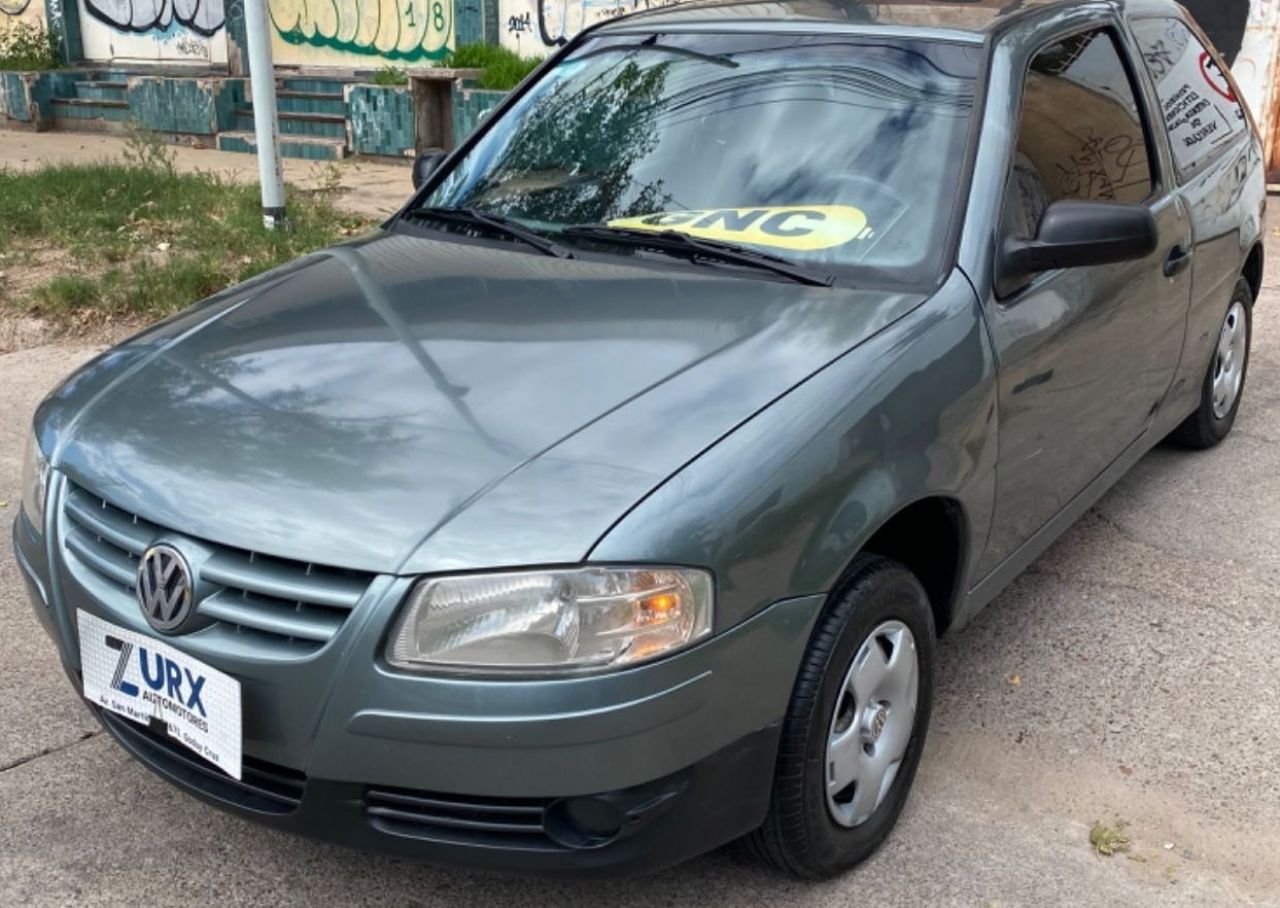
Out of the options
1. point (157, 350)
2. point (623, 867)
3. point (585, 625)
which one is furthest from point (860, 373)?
point (157, 350)

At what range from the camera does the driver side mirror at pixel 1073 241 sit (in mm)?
3078

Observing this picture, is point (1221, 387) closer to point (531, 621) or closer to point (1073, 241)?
point (1073, 241)

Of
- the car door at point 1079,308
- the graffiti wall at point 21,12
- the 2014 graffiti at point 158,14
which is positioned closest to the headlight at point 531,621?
the car door at point 1079,308

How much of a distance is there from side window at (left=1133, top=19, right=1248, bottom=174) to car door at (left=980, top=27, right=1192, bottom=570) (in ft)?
0.75

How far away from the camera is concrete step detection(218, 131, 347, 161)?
12812mm

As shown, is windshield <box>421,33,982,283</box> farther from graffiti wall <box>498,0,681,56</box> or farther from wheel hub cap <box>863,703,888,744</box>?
graffiti wall <box>498,0,681,56</box>

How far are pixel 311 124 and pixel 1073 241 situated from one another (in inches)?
456

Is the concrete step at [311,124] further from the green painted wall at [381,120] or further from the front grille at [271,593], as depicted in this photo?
the front grille at [271,593]

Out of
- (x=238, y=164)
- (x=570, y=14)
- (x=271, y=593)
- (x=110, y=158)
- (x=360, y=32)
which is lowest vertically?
(x=238, y=164)

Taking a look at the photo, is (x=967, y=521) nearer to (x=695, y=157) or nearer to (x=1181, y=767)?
(x=1181, y=767)

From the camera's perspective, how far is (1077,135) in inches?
145

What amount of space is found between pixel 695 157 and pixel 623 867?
184cm

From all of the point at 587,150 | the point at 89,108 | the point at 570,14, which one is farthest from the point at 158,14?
the point at 587,150

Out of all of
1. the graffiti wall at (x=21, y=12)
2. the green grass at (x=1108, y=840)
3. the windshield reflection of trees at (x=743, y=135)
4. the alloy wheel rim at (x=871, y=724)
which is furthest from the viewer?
the graffiti wall at (x=21, y=12)
